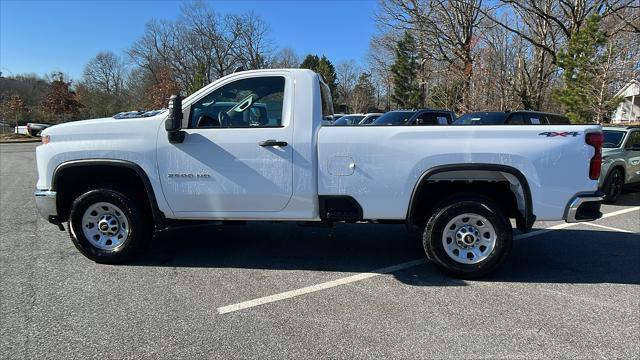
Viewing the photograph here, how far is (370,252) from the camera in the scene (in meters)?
5.37

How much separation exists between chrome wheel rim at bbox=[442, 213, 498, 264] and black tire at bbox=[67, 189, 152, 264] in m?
3.32

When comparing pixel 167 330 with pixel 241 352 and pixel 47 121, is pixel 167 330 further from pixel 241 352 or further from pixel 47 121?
pixel 47 121

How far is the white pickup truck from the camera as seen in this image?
416 centimetres

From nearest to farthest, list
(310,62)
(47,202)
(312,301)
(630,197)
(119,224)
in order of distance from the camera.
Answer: (312,301) → (47,202) → (119,224) → (630,197) → (310,62)

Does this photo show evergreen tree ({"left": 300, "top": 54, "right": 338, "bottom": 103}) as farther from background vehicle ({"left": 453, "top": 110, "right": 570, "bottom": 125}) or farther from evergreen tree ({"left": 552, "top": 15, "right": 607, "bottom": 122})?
background vehicle ({"left": 453, "top": 110, "right": 570, "bottom": 125})

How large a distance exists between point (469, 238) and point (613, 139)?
7.38m

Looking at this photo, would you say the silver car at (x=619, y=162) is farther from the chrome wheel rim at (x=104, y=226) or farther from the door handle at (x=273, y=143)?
the chrome wheel rim at (x=104, y=226)

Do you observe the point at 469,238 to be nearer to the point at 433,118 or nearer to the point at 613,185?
the point at 613,185

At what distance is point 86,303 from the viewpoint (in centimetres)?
382

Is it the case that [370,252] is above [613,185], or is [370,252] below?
below

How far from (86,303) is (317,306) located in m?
2.06

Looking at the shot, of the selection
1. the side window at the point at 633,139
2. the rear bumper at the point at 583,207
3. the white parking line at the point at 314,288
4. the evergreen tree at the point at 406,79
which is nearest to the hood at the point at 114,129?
the white parking line at the point at 314,288

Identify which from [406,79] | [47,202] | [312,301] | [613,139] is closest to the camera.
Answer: [312,301]

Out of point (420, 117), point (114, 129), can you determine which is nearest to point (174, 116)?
point (114, 129)
